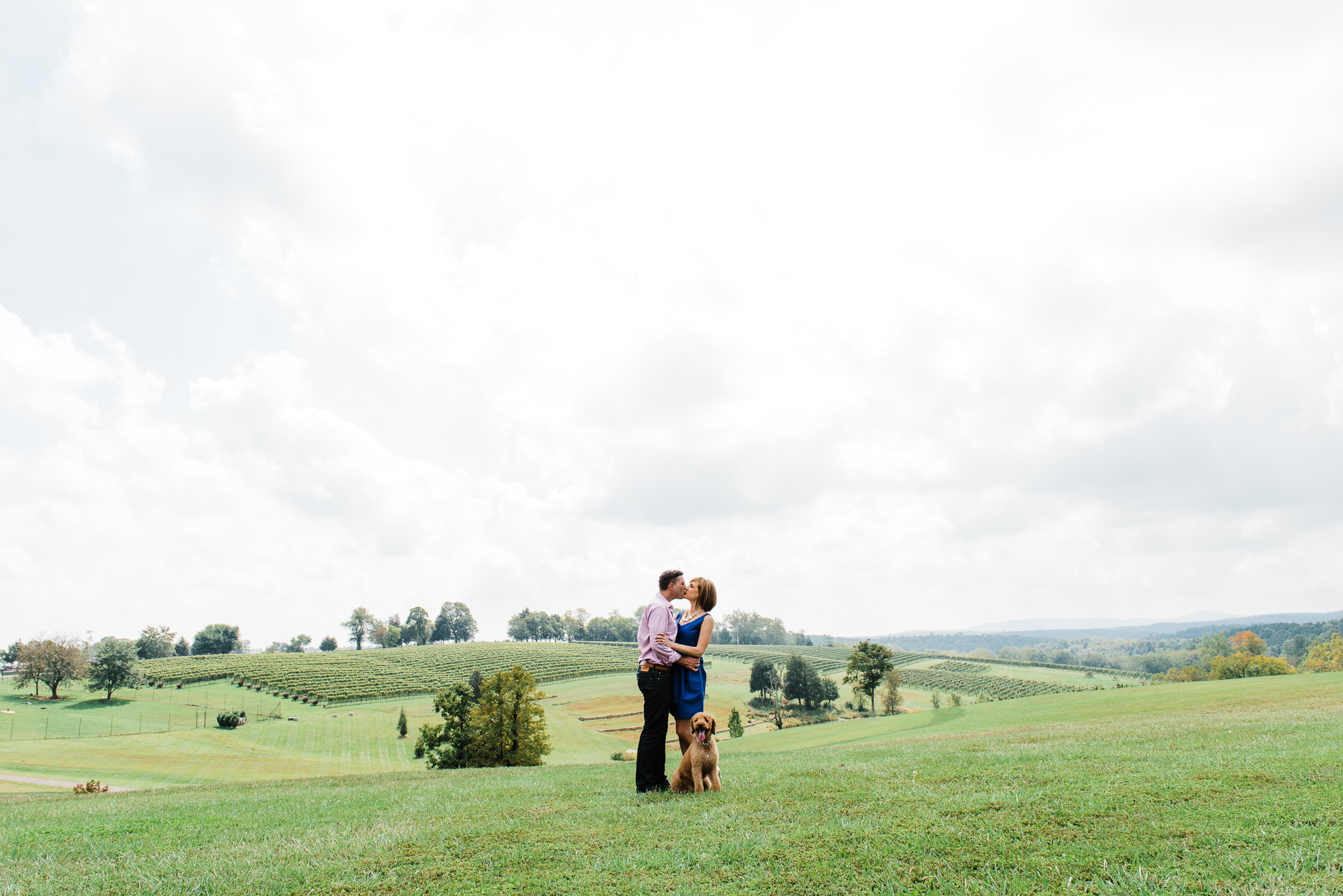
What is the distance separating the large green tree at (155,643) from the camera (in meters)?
149

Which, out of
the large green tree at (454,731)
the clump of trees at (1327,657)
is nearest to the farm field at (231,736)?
the large green tree at (454,731)

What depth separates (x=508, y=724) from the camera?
38.3 meters

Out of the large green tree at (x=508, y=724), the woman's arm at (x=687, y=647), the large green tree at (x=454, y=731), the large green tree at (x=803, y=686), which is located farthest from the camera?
the large green tree at (x=803, y=686)

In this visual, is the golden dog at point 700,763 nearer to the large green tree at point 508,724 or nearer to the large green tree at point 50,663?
the large green tree at point 508,724

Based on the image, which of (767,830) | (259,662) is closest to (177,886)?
(767,830)

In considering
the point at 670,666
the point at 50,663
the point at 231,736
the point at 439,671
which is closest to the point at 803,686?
the point at 231,736

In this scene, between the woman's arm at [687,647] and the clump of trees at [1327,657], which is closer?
the woman's arm at [687,647]

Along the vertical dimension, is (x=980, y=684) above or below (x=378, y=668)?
below

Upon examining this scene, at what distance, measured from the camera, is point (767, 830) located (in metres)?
5.47

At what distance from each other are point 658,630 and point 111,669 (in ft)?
389

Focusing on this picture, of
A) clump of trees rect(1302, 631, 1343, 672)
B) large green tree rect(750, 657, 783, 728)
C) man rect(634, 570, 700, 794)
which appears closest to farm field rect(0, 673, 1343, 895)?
man rect(634, 570, 700, 794)

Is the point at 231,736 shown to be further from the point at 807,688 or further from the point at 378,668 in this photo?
the point at 807,688

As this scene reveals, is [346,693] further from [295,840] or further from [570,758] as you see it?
[295,840]

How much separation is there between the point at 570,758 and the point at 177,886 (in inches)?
2421
